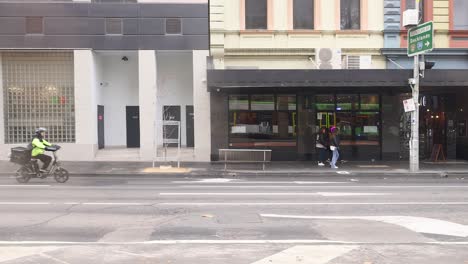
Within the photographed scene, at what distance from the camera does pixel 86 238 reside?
7.48 metres

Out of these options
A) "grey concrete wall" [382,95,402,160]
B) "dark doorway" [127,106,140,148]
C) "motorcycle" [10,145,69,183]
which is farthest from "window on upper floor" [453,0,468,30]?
"motorcycle" [10,145,69,183]

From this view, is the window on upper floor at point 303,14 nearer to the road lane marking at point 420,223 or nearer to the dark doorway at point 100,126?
the dark doorway at point 100,126

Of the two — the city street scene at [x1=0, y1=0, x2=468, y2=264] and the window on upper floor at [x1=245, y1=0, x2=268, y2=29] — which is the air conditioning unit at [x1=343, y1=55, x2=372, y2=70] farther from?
the window on upper floor at [x1=245, y1=0, x2=268, y2=29]

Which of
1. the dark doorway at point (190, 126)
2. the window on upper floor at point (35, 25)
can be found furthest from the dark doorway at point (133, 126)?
the window on upper floor at point (35, 25)

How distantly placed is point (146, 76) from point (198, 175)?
248 inches

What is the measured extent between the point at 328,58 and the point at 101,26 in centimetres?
969

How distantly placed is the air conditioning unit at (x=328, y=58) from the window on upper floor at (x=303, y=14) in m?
1.35

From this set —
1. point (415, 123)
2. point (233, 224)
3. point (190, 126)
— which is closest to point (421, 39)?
point (415, 123)

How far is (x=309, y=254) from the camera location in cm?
642

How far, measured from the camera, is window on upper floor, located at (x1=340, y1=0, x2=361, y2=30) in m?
22.2

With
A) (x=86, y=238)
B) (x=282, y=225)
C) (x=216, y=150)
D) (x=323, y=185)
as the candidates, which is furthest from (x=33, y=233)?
(x=216, y=150)

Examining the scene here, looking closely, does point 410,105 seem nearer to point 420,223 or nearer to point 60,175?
point 420,223

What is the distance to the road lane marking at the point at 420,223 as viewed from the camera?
7938 millimetres

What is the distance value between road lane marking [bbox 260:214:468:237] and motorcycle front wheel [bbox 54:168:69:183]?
27.4 ft
